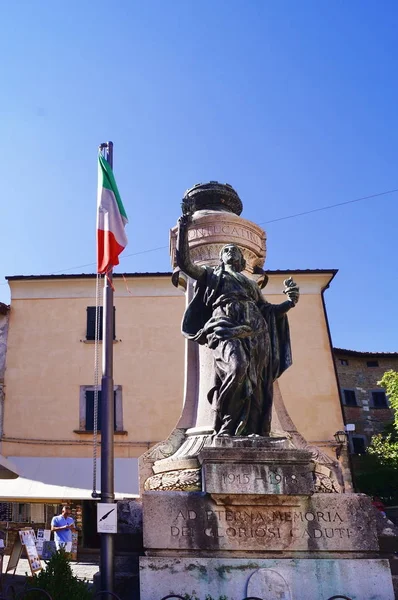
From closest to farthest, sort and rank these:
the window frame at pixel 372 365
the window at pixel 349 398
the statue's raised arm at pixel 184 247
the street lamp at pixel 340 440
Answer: the statue's raised arm at pixel 184 247
the street lamp at pixel 340 440
the window at pixel 349 398
the window frame at pixel 372 365

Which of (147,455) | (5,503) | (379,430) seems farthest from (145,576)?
(379,430)

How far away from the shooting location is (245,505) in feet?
17.2

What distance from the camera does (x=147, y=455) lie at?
21.5 feet

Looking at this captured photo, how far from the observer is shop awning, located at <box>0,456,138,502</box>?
18375 mm

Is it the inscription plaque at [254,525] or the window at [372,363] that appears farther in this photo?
the window at [372,363]

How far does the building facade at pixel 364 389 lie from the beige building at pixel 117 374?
10060 mm

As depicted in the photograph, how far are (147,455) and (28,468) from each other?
14.7 meters

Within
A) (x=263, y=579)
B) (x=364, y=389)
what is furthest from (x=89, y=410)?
(x=364, y=389)

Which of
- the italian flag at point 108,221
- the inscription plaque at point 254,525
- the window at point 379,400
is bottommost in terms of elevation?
the inscription plaque at point 254,525

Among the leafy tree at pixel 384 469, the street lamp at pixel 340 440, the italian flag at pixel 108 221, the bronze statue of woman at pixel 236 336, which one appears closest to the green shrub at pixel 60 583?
the bronze statue of woman at pixel 236 336

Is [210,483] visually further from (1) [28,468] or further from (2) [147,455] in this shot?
(1) [28,468]

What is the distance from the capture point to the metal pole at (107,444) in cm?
514

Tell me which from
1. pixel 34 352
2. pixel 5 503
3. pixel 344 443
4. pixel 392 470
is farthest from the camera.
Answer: pixel 392 470

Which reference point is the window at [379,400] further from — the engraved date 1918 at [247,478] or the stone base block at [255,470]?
the engraved date 1918 at [247,478]
